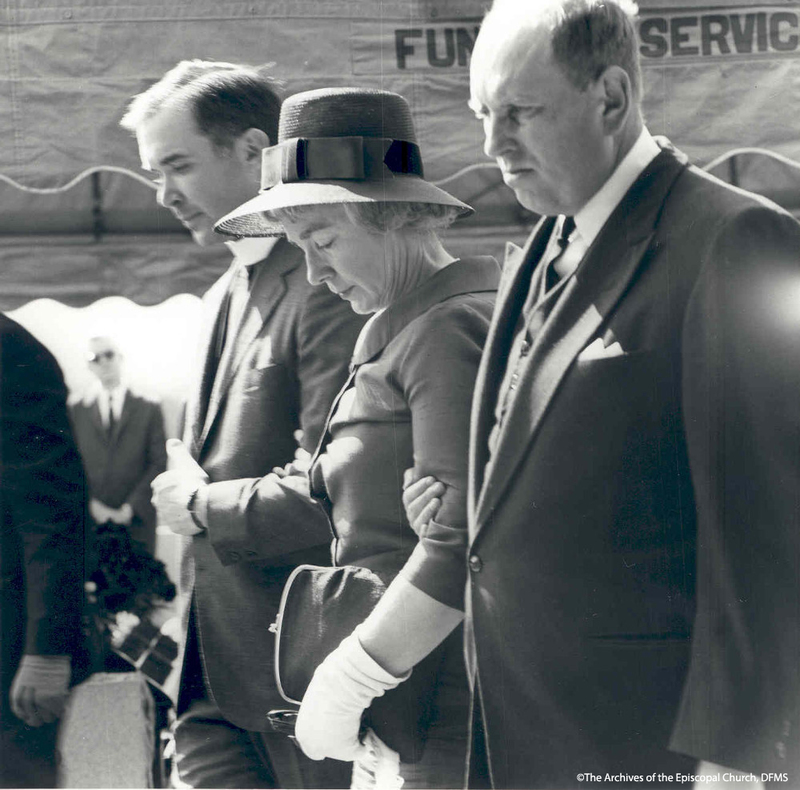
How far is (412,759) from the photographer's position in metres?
3.09

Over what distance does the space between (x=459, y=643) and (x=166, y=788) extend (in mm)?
966

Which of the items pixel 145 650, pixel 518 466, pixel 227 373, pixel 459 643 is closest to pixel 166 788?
pixel 145 650

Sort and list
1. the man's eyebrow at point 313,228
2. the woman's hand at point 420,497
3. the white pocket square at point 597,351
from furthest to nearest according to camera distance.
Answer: the man's eyebrow at point 313,228 → the woman's hand at point 420,497 → the white pocket square at point 597,351

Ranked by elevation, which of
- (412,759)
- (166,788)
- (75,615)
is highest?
(75,615)

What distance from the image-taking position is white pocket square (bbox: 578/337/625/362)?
110 inches

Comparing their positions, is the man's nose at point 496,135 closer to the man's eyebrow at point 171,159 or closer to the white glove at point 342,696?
the man's eyebrow at point 171,159

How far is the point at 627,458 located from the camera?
2.85 m

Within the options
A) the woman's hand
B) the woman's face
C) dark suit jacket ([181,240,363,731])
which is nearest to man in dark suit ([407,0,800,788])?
the woman's hand

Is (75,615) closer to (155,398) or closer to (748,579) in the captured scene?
(155,398)

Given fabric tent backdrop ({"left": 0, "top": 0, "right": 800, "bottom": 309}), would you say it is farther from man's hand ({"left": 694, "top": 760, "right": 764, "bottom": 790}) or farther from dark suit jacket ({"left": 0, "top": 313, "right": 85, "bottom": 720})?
man's hand ({"left": 694, "top": 760, "right": 764, "bottom": 790})

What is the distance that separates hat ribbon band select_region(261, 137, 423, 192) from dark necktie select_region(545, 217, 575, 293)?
0.44 m

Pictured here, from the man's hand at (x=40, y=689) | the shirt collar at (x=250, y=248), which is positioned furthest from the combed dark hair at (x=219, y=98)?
the man's hand at (x=40, y=689)

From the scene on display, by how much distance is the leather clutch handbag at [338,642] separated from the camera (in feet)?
10.1

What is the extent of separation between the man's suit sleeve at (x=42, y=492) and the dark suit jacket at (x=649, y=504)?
116 centimetres
